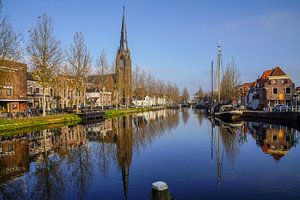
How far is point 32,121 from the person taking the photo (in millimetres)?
31875

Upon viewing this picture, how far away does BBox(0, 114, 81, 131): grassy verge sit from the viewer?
27938mm

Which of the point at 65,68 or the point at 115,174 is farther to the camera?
the point at 65,68

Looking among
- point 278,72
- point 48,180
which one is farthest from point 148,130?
point 278,72

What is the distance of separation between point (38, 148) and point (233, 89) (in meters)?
50.7

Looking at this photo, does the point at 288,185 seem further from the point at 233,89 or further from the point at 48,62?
the point at 233,89

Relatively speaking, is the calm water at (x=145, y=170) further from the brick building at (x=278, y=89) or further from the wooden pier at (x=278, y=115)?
the brick building at (x=278, y=89)

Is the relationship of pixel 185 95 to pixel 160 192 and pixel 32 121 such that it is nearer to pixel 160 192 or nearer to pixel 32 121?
pixel 32 121

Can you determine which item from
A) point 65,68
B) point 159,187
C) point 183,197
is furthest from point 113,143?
point 65,68

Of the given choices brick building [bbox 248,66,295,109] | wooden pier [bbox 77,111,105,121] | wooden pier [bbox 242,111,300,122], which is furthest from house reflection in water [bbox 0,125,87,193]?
brick building [bbox 248,66,295,109]

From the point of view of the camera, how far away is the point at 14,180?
34.5 ft

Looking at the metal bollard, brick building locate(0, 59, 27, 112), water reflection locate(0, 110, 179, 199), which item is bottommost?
water reflection locate(0, 110, 179, 199)

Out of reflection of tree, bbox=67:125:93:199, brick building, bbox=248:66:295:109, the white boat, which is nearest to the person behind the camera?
reflection of tree, bbox=67:125:93:199

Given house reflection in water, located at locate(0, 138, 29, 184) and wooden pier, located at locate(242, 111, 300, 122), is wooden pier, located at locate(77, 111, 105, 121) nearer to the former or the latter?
house reflection in water, located at locate(0, 138, 29, 184)

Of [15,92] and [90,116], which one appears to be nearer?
[90,116]
